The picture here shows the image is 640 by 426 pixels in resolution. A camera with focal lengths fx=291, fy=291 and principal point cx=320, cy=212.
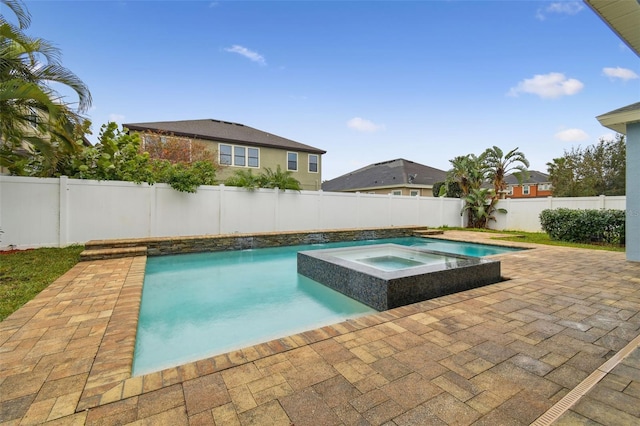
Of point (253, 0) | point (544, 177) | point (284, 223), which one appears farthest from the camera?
point (544, 177)

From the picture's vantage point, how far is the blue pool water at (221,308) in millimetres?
3285

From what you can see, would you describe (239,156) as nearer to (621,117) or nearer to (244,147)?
(244,147)

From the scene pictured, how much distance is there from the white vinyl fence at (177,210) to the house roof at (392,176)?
403 inches

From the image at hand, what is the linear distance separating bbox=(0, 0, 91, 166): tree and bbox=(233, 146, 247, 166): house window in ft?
34.4

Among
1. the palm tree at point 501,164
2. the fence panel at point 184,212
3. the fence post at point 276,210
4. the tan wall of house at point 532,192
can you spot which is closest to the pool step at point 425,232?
the palm tree at point 501,164

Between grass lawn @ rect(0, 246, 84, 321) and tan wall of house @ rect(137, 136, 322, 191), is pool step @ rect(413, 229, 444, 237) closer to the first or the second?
tan wall of house @ rect(137, 136, 322, 191)

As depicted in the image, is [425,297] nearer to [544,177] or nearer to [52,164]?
[52,164]

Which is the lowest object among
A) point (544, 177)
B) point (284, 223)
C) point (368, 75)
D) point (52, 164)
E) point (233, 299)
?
point (233, 299)

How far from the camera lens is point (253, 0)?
10.1 meters

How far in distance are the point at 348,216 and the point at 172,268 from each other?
831 cm

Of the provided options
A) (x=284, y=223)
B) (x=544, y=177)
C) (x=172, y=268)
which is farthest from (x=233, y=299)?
(x=544, y=177)

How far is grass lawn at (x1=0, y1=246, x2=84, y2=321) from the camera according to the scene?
3.98 metres

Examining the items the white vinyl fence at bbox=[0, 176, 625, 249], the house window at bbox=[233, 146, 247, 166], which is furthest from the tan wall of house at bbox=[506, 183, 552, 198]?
the house window at bbox=[233, 146, 247, 166]

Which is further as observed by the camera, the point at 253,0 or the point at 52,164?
the point at 253,0
